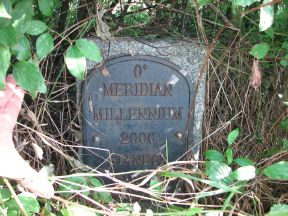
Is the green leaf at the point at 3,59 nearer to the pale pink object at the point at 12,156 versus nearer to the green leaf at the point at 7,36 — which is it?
the green leaf at the point at 7,36

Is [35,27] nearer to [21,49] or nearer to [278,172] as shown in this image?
[21,49]

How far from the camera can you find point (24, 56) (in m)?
1.23

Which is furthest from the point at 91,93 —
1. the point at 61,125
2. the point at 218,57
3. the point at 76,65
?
the point at 218,57

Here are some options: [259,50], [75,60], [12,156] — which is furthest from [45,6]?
[259,50]

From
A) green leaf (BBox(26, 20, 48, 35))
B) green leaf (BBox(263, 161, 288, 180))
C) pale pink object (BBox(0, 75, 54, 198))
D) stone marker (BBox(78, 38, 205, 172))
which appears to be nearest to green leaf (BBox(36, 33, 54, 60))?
green leaf (BBox(26, 20, 48, 35))

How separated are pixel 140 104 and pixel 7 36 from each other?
0.66 m

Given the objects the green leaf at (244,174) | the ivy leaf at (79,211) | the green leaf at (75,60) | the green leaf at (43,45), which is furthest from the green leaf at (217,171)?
the green leaf at (43,45)

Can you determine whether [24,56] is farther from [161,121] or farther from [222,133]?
[222,133]

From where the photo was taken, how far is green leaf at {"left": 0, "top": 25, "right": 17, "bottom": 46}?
1058 mm

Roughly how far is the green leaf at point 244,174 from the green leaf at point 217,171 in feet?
0.16

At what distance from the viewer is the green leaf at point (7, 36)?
106 centimetres

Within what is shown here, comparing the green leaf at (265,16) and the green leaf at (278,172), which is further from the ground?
the green leaf at (265,16)

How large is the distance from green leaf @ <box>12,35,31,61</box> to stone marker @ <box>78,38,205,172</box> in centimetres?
38

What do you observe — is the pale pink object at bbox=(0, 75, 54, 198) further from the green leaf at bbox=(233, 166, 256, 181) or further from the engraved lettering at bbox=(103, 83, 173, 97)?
the green leaf at bbox=(233, 166, 256, 181)
